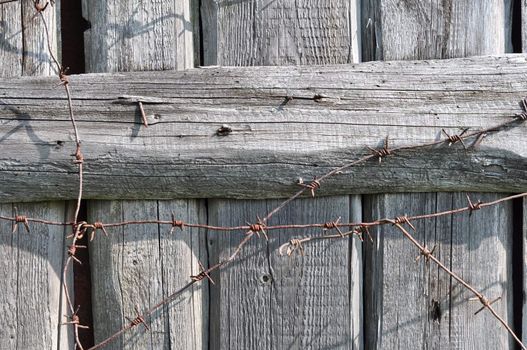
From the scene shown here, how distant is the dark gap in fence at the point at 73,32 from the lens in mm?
2320

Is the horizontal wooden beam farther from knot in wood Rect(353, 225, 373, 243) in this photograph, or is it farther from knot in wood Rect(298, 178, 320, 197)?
knot in wood Rect(353, 225, 373, 243)

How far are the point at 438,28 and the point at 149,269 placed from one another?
45.8 inches

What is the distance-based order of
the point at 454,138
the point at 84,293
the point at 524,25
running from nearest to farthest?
the point at 454,138
the point at 524,25
the point at 84,293

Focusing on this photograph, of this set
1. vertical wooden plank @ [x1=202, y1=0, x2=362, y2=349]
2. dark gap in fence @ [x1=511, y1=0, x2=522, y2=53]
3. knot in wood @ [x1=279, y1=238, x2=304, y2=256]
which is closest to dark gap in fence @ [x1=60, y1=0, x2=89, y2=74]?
vertical wooden plank @ [x1=202, y1=0, x2=362, y2=349]

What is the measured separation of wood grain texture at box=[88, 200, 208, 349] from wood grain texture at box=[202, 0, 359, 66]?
19.8 inches

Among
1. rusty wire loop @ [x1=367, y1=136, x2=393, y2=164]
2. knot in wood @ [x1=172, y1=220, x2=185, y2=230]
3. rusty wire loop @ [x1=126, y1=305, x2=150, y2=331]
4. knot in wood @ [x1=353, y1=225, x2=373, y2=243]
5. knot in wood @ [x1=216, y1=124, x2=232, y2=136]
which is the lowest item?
rusty wire loop @ [x1=126, y1=305, x2=150, y2=331]

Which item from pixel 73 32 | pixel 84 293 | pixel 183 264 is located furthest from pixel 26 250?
pixel 73 32

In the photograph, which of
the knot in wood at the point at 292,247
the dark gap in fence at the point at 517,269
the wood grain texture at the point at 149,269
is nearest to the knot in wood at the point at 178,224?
the wood grain texture at the point at 149,269

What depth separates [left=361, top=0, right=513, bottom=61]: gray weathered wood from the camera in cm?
212

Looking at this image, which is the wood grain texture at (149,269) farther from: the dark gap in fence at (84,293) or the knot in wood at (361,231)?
the knot in wood at (361,231)

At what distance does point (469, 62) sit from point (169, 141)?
0.93 m

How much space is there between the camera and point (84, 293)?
2322 millimetres

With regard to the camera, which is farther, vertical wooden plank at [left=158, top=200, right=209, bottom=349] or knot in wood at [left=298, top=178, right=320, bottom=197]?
vertical wooden plank at [left=158, top=200, right=209, bottom=349]

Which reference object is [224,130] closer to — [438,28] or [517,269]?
[438,28]
